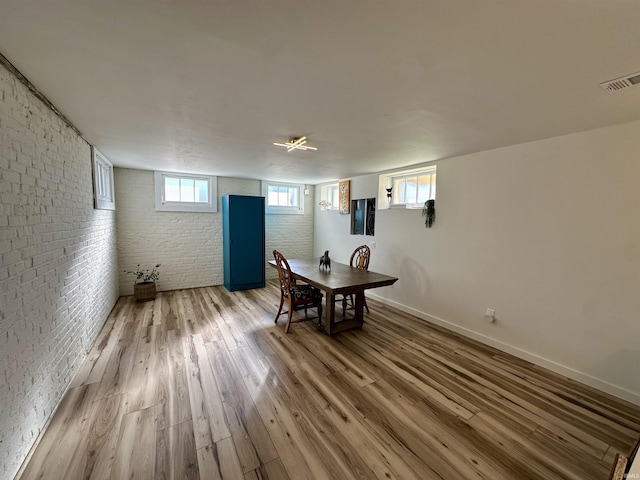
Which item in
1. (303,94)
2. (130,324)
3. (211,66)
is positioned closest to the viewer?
(211,66)

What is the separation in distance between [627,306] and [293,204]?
17.7ft

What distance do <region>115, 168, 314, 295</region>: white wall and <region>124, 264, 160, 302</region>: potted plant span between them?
0.11m

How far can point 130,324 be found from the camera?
11.3ft

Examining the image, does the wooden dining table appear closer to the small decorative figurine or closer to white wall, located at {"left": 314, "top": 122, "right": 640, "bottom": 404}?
the small decorative figurine

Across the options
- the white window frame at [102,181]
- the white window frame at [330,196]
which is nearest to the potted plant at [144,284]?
the white window frame at [102,181]

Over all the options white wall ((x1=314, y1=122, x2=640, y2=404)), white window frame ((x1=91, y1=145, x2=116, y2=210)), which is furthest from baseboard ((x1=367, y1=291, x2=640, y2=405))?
white window frame ((x1=91, y1=145, x2=116, y2=210))

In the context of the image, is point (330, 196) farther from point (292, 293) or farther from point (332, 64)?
point (332, 64)

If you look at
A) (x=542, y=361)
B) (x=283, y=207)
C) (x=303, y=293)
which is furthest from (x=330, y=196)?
(x=542, y=361)

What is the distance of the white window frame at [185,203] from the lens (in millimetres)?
4770

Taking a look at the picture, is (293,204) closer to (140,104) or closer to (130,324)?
(130,324)

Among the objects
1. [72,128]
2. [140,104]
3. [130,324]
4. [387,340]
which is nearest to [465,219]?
[387,340]

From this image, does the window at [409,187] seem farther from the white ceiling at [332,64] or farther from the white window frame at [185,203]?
the white window frame at [185,203]

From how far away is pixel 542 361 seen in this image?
263cm

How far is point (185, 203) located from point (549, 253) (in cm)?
558
